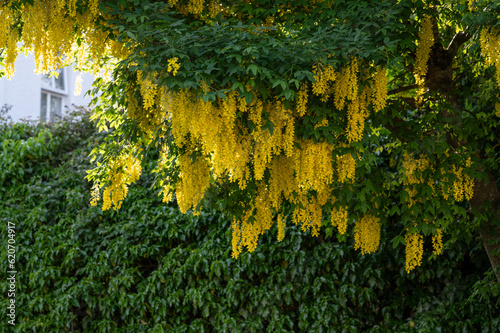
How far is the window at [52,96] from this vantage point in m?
11.3

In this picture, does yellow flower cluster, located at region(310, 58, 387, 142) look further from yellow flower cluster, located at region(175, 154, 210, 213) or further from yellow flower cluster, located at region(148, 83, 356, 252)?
yellow flower cluster, located at region(175, 154, 210, 213)

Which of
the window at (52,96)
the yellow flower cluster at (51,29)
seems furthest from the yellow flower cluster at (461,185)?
the window at (52,96)

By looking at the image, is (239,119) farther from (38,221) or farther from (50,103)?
(50,103)

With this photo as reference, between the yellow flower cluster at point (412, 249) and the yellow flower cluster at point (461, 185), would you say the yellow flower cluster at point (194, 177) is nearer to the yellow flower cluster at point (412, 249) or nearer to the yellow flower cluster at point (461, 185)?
the yellow flower cluster at point (412, 249)

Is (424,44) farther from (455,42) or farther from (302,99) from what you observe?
(302,99)

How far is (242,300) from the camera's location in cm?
623

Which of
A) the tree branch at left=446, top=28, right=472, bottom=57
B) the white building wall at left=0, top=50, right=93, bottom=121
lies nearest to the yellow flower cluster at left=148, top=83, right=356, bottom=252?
the tree branch at left=446, top=28, right=472, bottom=57

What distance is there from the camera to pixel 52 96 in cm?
1158

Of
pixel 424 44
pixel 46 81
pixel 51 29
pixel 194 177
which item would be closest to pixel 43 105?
pixel 46 81

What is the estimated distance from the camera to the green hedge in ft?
19.0

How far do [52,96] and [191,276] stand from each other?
652 centimetres

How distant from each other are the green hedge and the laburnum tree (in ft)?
3.82

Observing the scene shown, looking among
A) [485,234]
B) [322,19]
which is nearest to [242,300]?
[485,234]

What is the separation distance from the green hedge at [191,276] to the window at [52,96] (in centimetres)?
338
